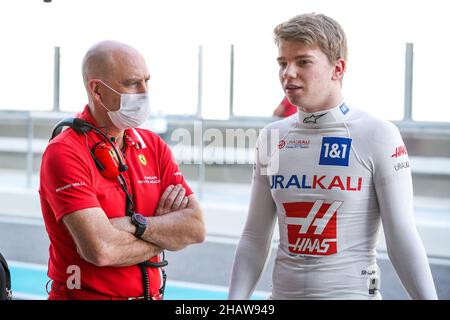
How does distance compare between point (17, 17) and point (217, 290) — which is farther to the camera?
point (17, 17)

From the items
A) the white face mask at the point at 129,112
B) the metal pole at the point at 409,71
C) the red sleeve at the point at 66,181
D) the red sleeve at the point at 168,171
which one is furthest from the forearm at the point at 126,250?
the metal pole at the point at 409,71

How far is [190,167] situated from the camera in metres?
7.84

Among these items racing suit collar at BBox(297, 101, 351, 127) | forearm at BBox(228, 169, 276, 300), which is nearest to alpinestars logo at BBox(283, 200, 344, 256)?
forearm at BBox(228, 169, 276, 300)

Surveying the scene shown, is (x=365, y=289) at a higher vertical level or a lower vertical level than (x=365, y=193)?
lower

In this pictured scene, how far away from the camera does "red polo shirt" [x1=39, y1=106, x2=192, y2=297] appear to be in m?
1.88

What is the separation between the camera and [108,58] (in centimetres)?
202

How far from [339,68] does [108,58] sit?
2.45 feet

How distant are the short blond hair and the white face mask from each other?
586 mm

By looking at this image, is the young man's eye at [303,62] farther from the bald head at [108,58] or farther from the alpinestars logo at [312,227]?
the bald head at [108,58]

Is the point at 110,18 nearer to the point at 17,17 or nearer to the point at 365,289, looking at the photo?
the point at 17,17

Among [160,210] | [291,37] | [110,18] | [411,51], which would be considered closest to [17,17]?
[110,18]

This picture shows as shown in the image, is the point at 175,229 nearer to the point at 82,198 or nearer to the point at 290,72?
the point at 82,198

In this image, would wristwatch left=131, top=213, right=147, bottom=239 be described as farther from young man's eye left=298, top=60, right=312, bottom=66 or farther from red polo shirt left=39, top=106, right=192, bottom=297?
young man's eye left=298, top=60, right=312, bottom=66

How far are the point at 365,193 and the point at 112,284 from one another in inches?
31.3
